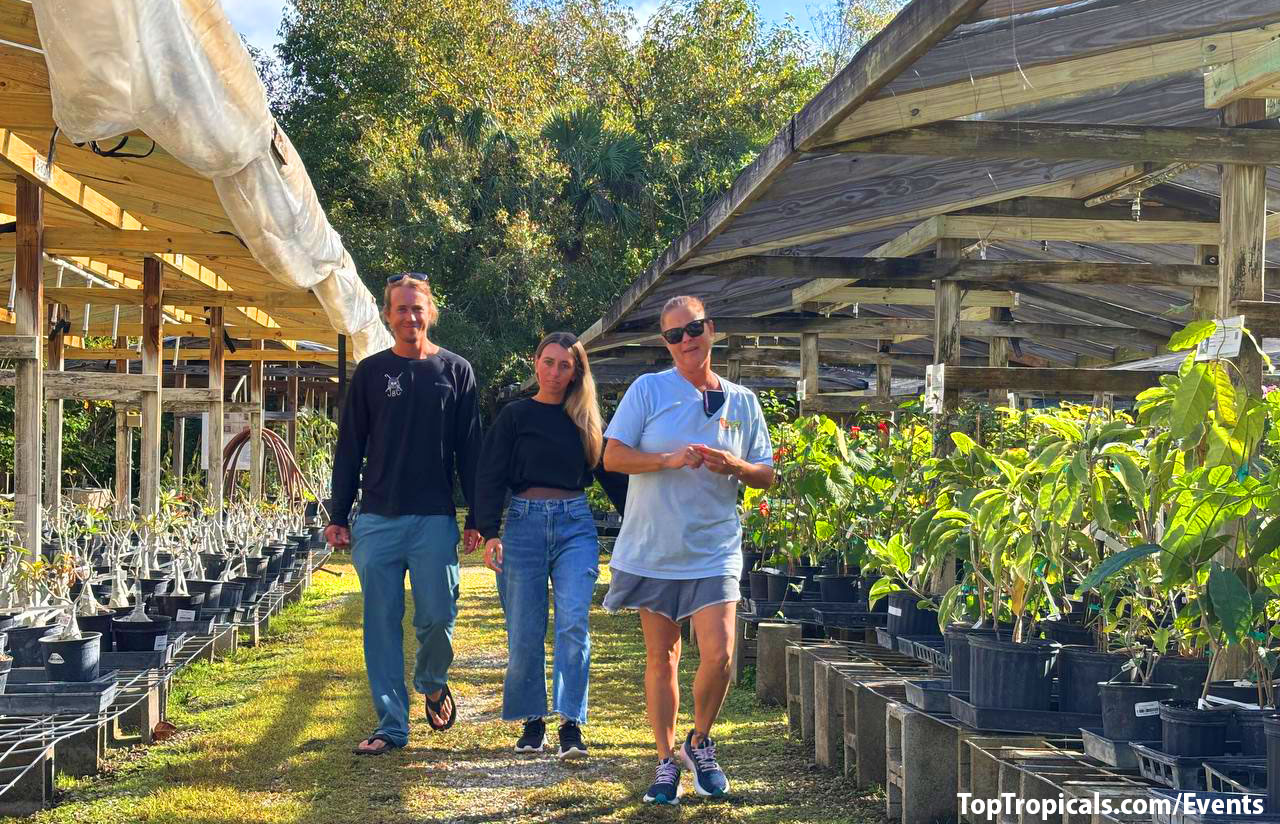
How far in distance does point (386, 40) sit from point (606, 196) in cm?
649

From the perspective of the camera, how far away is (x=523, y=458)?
185 inches

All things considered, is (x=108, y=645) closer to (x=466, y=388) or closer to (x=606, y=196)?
(x=466, y=388)

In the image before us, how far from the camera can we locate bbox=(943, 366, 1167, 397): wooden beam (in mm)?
5121

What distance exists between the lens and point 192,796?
13.3ft

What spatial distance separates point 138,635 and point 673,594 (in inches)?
82.8

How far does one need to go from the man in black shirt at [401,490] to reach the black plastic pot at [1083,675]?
6.48ft

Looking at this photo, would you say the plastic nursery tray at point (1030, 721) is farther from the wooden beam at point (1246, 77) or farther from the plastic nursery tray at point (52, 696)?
the plastic nursery tray at point (52, 696)

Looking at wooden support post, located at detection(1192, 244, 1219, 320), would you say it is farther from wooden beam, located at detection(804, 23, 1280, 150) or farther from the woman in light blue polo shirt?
the woman in light blue polo shirt

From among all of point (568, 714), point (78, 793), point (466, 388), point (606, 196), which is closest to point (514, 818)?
point (568, 714)

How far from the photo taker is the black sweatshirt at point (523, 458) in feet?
15.3

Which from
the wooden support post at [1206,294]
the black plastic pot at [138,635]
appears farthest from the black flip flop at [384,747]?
the wooden support post at [1206,294]

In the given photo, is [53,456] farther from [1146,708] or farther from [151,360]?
[1146,708]

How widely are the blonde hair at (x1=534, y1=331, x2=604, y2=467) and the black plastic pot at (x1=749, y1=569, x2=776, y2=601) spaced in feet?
6.58

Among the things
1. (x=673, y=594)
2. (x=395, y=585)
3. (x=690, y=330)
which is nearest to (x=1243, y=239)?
(x=690, y=330)
